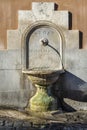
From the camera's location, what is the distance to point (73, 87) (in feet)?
35.1

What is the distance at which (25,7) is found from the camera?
35.1 feet

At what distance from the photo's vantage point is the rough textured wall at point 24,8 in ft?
Answer: 35.0

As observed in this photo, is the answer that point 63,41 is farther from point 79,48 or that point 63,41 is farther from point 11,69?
point 11,69

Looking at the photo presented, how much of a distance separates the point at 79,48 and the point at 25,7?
161 cm

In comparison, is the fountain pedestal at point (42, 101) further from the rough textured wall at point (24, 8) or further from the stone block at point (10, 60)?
the rough textured wall at point (24, 8)

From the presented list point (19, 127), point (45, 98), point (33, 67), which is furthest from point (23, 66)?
point (19, 127)

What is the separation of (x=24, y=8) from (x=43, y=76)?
1758mm

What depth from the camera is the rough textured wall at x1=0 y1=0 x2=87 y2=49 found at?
10656 mm

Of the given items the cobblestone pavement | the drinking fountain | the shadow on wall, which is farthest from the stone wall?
the cobblestone pavement

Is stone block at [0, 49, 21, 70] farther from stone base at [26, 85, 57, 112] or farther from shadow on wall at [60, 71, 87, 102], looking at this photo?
shadow on wall at [60, 71, 87, 102]

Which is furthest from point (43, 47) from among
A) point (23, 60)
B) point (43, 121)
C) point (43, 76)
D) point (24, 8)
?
point (43, 121)

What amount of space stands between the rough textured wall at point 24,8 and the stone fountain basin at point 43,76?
3.23ft

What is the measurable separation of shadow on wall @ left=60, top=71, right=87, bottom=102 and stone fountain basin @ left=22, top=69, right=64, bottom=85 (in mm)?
317

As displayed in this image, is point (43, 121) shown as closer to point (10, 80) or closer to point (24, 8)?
point (10, 80)
